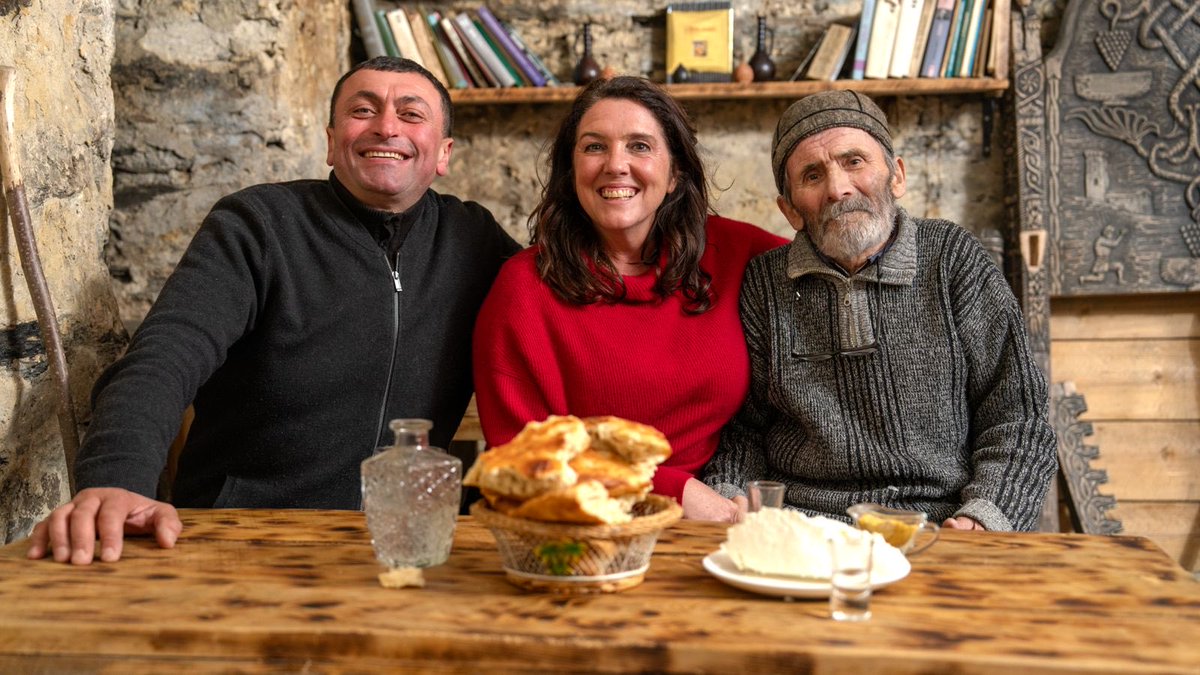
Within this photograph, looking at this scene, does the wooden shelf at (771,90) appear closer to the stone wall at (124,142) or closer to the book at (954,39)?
the book at (954,39)

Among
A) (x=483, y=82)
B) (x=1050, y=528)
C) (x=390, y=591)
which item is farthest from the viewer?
(x=483, y=82)

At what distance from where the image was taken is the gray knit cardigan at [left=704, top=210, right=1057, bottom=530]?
202 centimetres

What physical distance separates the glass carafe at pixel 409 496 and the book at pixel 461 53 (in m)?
2.34

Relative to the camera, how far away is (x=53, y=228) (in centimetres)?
219

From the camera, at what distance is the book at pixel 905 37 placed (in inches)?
130

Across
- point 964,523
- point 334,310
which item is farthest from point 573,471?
point 334,310

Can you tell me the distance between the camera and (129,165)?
280 centimetres

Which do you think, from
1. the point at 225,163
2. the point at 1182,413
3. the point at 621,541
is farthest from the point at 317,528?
the point at 1182,413

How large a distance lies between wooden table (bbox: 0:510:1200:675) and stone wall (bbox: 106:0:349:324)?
1506 millimetres

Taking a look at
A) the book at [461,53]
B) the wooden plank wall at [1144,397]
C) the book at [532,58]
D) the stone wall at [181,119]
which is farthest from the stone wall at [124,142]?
the wooden plank wall at [1144,397]

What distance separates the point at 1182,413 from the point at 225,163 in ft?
10.0

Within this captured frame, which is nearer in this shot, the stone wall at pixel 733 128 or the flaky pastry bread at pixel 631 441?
the flaky pastry bread at pixel 631 441

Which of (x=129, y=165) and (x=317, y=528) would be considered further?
(x=129, y=165)

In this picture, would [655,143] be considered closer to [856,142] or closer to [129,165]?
[856,142]
